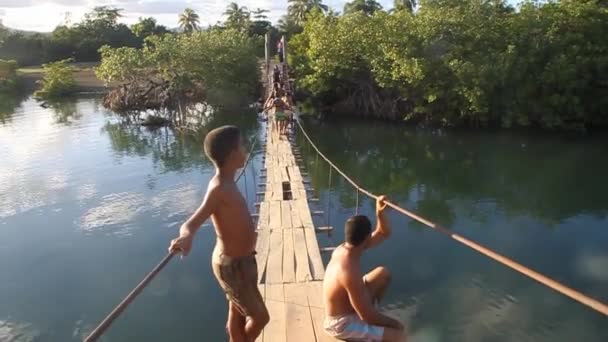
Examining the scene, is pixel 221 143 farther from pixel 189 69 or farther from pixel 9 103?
pixel 9 103

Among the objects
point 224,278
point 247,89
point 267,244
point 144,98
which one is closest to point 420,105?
point 247,89

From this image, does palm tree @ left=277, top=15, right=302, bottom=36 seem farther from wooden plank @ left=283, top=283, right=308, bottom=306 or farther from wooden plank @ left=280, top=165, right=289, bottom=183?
wooden plank @ left=283, top=283, right=308, bottom=306

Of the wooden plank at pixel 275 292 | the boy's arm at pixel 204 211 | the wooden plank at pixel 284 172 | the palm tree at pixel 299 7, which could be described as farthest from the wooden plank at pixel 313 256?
the palm tree at pixel 299 7

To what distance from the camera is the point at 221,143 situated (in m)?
2.71

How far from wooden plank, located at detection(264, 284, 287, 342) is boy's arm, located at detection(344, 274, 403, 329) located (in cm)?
89

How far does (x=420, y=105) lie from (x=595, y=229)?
11.9 metres

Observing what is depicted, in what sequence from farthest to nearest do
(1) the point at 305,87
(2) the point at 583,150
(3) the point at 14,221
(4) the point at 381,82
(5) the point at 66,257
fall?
(1) the point at 305,87
(4) the point at 381,82
(2) the point at 583,150
(3) the point at 14,221
(5) the point at 66,257

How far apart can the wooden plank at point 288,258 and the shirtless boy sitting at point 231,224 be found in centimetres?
197

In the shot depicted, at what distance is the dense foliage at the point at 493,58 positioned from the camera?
768 inches

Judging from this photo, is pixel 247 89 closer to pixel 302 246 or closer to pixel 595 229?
pixel 595 229

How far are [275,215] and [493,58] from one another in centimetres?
1515

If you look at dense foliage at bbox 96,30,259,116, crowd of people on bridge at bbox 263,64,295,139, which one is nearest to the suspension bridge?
crowd of people on bridge at bbox 263,64,295,139

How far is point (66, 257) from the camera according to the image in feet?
32.6

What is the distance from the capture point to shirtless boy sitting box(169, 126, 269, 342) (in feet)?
8.88
